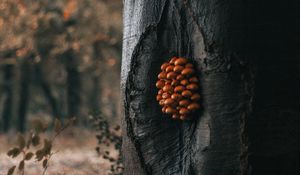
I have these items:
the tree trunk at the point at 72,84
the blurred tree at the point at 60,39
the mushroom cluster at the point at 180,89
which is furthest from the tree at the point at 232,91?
the tree trunk at the point at 72,84

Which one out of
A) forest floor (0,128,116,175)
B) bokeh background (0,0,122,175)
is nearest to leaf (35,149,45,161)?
forest floor (0,128,116,175)

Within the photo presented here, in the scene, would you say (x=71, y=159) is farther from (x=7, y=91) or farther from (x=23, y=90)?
(x=7, y=91)

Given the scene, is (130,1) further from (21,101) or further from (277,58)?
(21,101)

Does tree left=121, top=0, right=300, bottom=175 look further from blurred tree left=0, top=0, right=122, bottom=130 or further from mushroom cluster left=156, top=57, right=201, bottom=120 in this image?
blurred tree left=0, top=0, right=122, bottom=130

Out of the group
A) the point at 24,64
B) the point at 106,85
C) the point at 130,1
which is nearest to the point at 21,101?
the point at 24,64

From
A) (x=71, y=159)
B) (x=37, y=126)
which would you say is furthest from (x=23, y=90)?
(x=37, y=126)

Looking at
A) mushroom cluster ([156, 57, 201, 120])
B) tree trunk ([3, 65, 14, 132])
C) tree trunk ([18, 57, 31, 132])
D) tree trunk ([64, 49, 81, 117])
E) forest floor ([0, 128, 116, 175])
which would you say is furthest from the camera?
tree trunk ([3, 65, 14, 132])
